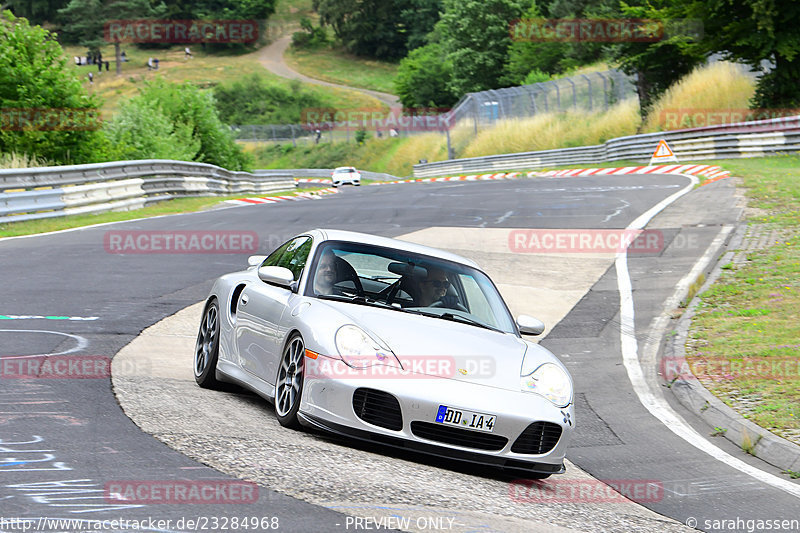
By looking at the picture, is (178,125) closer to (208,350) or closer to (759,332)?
(759,332)

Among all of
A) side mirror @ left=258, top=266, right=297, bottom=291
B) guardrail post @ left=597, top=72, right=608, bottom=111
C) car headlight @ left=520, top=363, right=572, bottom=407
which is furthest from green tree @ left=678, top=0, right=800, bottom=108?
side mirror @ left=258, top=266, right=297, bottom=291

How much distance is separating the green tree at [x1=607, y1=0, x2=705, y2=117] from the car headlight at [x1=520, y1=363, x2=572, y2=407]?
104 ft

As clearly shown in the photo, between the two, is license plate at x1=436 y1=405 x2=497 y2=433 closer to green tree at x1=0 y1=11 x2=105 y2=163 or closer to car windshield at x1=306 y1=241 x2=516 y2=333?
car windshield at x1=306 y1=241 x2=516 y2=333

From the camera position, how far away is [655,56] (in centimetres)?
4312

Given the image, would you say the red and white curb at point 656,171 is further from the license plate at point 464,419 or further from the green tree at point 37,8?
the green tree at point 37,8

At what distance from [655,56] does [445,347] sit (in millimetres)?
39236

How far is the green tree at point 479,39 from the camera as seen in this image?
86.3 metres

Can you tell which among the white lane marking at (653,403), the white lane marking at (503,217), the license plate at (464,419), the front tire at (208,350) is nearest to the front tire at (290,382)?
the license plate at (464,419)

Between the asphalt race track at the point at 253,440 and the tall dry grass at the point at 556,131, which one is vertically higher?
the tall dry grass at the point at 556,131

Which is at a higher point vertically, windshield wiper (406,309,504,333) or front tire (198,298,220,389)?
windshield wiper (406,309,504,333)

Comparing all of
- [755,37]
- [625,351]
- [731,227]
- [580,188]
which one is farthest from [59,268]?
[755,37]

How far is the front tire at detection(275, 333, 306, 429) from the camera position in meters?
6.49

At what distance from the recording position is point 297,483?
17.1ft

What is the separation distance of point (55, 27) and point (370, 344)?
151 meters
